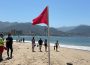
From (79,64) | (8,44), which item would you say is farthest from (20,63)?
(79,64)

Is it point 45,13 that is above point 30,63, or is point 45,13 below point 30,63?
above

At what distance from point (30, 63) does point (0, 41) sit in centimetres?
252

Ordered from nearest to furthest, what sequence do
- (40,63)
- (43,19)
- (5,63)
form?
(43,19) → (5,63) → (40,63)

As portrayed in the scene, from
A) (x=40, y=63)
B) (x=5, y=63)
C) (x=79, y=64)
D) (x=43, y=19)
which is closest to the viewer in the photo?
(x=43, y=19)

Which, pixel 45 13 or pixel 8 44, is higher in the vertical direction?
pixel 45 13

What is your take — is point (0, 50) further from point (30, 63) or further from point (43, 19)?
point (43, 19)

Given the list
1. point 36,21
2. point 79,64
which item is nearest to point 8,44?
point 79,64

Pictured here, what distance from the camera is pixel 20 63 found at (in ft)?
63.0

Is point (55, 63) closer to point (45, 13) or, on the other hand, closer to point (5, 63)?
point (5, 63)

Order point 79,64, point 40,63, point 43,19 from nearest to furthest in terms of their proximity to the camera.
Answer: point 43,19 → point 40,63 → point 79,64

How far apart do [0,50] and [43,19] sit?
7.48 m

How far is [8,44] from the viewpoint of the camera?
2020 cm

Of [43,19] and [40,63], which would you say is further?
[40,63]

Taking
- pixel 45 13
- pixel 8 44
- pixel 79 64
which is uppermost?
pixel 45 13
